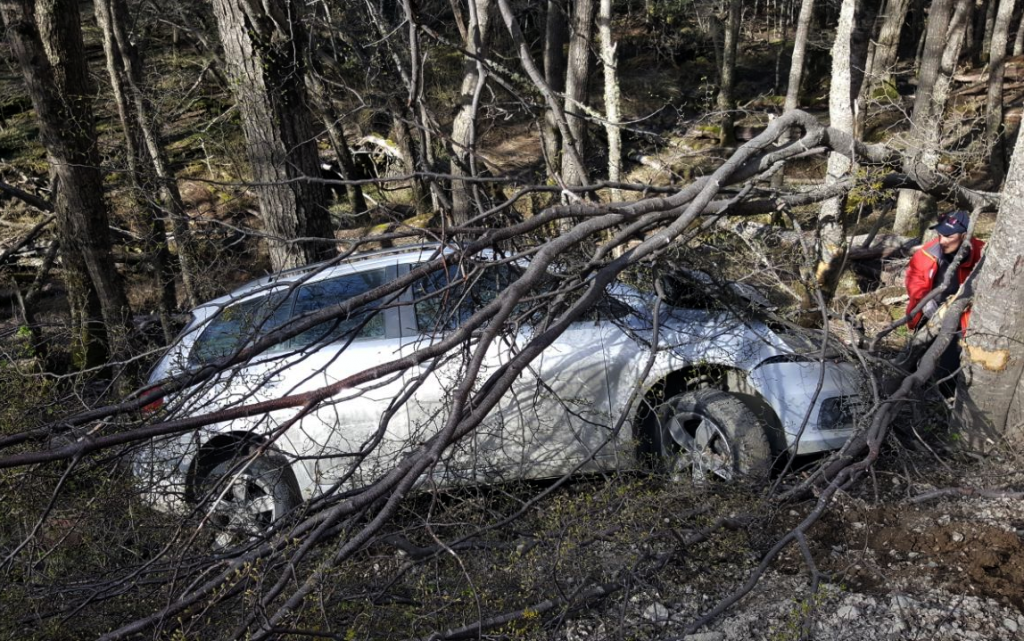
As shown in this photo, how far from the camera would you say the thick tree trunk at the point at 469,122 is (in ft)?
17.1

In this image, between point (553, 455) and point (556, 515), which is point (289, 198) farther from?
point (556, 515)

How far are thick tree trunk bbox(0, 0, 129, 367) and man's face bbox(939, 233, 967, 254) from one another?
6.70 m

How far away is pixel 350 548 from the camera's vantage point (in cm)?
271

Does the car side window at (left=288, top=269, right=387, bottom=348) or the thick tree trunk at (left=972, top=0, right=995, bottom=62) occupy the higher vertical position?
the thick tree trunk at (left=972, top=0, right=995, bottom=62)

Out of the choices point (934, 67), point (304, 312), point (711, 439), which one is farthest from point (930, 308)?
point (934, 67)

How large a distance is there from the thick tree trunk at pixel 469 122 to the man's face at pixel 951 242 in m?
3.52

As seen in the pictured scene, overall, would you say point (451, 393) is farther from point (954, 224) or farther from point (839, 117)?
point (839, 117)

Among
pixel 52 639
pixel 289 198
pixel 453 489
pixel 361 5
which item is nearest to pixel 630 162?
pixel 361 5

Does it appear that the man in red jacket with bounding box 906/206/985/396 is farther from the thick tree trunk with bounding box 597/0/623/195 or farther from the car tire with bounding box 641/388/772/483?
the thick tree trunk with bounding box 597/0/623/195

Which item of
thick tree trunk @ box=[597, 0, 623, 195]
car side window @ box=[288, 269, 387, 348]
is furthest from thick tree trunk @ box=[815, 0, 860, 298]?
car side window @ box=[288, 269, 387, 348]

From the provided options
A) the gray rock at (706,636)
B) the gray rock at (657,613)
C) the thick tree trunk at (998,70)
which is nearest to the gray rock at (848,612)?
the gray rock at (706,636)

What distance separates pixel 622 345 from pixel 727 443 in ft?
2.98

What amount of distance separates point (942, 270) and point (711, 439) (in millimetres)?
2510

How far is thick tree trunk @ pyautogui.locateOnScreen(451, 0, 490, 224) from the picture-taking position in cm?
521
